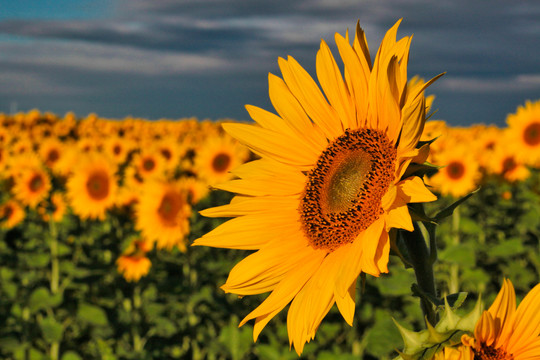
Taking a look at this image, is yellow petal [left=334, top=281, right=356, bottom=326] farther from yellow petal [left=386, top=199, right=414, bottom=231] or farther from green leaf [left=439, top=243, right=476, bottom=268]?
green leaf [left=439, top=243, right=476, bottom=268]

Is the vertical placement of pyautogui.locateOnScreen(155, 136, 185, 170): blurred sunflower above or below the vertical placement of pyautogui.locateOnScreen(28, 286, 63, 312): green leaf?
above

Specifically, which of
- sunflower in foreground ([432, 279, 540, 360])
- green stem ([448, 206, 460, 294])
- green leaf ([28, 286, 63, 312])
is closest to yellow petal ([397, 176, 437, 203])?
sunflower in foreground ([432, 279, 540, 360])

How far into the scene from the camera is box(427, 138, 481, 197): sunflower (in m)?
9.28

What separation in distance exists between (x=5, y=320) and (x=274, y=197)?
7.07m

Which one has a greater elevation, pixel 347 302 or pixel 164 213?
pixel 164 213

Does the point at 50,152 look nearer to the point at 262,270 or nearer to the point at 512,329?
the point at 262,270

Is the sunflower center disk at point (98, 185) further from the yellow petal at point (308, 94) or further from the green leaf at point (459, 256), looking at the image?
the yellow petal at point (308, 94)

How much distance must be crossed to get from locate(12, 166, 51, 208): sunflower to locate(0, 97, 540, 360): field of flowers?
0.06 feet

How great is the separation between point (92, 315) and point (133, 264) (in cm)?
85

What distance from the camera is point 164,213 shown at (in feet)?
23.2

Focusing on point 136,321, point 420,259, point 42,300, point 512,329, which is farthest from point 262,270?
point 136,321

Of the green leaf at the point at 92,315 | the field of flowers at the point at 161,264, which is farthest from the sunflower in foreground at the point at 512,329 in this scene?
the green leaf at the point at 92,315

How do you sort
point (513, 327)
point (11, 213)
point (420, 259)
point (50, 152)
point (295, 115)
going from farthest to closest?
point (50, 152)
point (11, 213)
point (295, 115)
point (420, 259)
point (513, 327)

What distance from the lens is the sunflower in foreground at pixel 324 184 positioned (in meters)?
1.47
